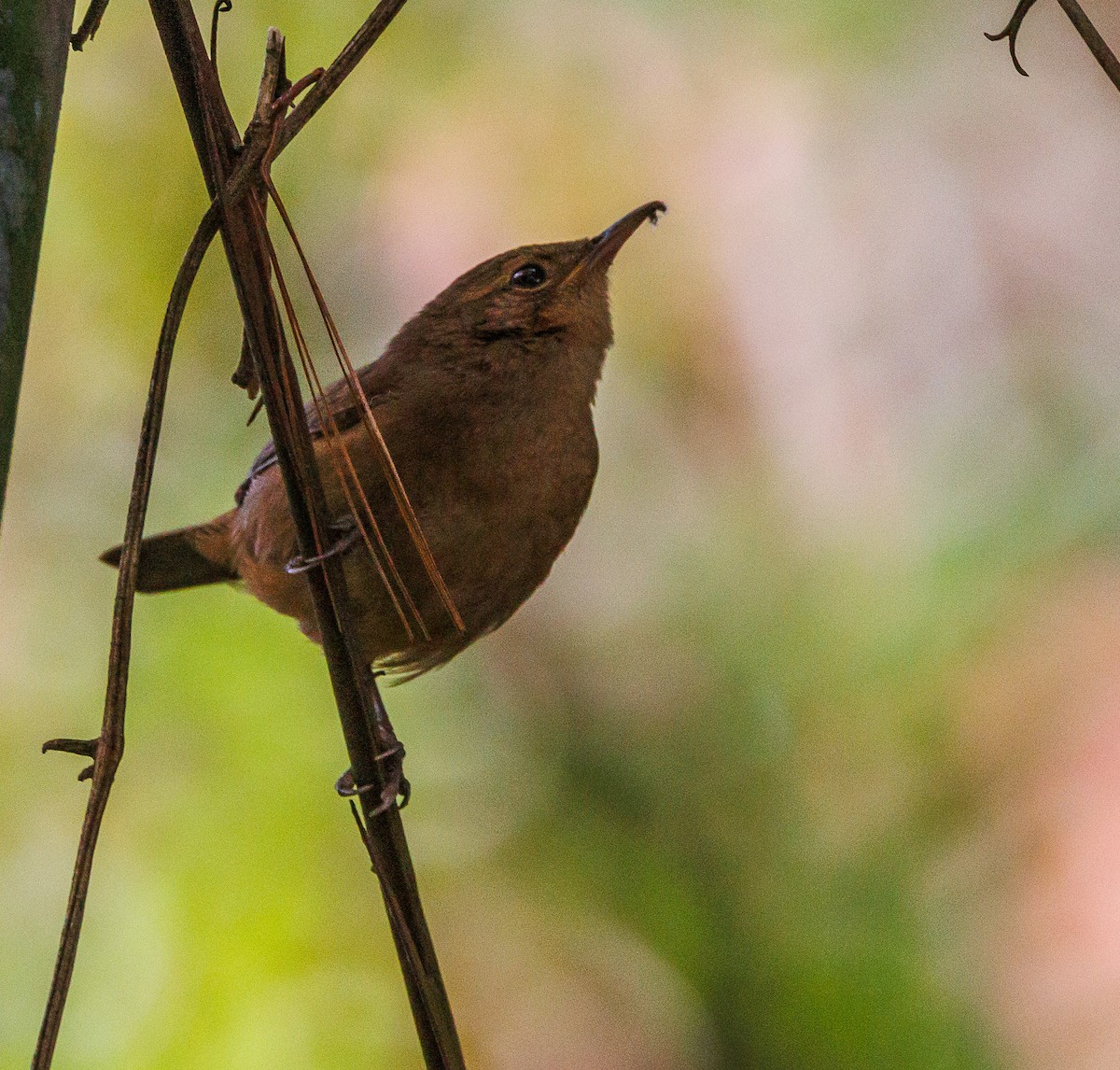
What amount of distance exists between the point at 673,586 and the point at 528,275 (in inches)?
99.5

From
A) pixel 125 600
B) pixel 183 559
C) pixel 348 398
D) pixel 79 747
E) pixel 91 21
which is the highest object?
pixel 183 559

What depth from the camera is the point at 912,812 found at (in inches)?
218

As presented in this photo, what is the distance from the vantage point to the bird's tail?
14.3 feet

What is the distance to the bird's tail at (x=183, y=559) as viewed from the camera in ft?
14.3

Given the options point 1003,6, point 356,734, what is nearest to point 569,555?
point 1003,6

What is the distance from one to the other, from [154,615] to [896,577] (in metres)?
2.83

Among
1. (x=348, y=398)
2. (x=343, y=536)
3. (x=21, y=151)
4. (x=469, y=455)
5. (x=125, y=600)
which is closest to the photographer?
(x=21, y=151)

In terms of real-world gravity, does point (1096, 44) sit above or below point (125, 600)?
above

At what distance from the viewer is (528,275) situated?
Answer: 3572mm

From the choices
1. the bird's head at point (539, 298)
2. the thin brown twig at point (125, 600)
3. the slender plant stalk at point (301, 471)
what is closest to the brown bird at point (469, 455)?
the bird's head at point (539, 298)

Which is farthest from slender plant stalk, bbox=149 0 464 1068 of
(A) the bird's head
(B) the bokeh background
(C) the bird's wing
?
(B) the bokeh background

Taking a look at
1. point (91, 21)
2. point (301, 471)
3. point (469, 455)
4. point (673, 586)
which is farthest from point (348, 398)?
point (673, 586)

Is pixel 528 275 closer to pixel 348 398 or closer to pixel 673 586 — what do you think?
pixel 348 398

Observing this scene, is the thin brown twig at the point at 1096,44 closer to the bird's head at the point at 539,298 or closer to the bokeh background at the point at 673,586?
the bird's head at the point at 539,298
